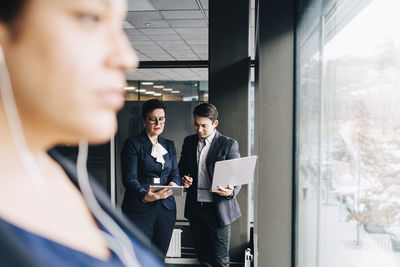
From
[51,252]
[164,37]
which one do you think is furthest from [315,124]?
[164,37]

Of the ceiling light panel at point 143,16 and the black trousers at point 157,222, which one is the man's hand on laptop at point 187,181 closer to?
the black trousers at point 157,222

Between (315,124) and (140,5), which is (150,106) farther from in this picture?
(140,5)

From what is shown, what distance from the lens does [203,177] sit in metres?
2.37

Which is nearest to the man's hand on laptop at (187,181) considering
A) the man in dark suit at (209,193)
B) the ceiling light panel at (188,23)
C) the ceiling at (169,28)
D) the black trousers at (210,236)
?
the man in dark suit at (209,193)

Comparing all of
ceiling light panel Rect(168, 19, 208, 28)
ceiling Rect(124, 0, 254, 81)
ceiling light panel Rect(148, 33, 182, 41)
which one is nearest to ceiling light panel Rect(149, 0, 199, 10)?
ceiling Rect(124, 0, 254, 81)

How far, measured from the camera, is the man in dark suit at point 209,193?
91.2 inches

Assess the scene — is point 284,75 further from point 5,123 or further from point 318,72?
point 5,123

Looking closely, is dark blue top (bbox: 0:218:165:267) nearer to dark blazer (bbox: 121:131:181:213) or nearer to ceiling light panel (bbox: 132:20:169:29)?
dark blazer (bbox: 121:131:181:213)

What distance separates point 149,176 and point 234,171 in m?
0.52

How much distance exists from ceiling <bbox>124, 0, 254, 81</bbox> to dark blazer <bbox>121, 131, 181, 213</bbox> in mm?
1435

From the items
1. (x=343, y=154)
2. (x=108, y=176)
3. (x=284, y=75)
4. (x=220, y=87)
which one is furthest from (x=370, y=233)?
(x=108, y=176)

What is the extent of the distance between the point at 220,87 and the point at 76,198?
300cm

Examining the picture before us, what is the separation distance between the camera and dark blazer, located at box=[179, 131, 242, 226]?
2.30 m

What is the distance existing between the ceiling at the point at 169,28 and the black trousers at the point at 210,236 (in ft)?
5.78
